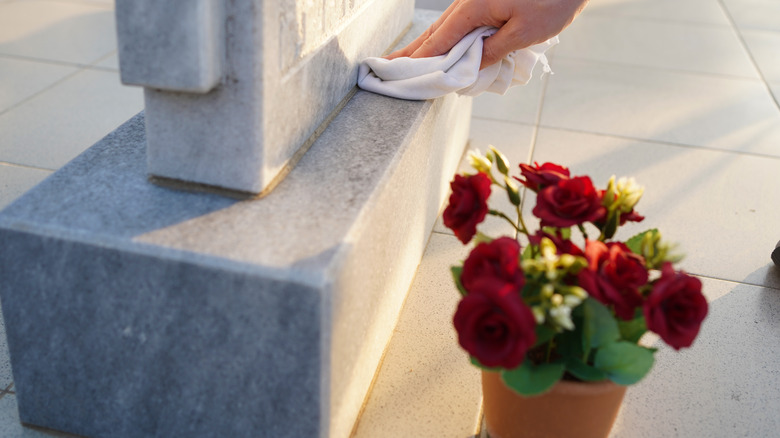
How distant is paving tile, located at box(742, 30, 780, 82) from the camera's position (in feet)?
11.4

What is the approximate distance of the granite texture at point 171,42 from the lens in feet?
3.83

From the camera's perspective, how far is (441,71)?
1.73m

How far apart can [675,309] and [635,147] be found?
5.41ft

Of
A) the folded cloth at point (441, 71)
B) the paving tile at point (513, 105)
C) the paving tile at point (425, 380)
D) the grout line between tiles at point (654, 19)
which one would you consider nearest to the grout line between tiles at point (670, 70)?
the paving tile at point (513, 105)

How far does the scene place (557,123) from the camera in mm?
2855

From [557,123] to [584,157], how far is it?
0.31 metres

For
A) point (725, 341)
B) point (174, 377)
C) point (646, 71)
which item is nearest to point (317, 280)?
point (174, 377)

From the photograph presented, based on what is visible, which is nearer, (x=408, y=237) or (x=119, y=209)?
(x=119, y=209)

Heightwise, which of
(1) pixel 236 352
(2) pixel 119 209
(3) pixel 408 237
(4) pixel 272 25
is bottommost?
(3) pixel 408 237

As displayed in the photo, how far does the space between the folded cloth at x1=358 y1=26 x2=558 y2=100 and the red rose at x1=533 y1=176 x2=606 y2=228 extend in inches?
21.7

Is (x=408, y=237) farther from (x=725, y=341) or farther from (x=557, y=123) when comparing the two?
(x=557, y=123)

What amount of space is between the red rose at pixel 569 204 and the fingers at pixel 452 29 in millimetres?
636

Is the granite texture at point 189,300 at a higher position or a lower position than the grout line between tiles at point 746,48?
higher

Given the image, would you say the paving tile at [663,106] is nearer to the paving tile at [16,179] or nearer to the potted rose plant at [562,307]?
the potted rose plant at [562,307]
